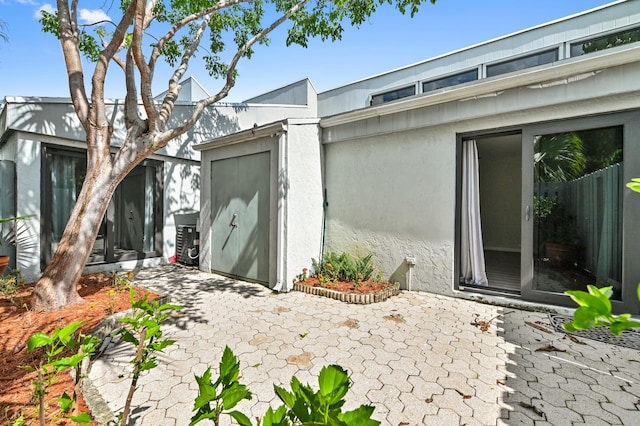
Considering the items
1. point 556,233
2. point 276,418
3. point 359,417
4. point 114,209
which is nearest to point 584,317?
point 359,417

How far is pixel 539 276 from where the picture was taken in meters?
4.49

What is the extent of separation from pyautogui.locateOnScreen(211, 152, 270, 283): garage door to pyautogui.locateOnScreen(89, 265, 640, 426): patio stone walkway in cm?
160

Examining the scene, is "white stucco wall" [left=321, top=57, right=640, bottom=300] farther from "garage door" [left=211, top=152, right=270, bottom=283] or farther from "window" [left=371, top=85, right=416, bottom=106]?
"window" [left=371, top=85, right=416, bottom=106]

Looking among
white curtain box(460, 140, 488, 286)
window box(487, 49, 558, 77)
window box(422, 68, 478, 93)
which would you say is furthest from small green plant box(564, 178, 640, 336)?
window box(422, 68, 478, 93)

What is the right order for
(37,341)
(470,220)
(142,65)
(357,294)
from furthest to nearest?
(470,220)
(357,294)
(142,65)
(37,341)

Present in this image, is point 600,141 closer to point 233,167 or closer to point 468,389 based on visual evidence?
point 468,389

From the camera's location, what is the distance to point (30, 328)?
3.55 m

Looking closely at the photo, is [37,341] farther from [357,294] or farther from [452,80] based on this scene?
[452,80]

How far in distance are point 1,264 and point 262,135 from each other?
15.2 ft

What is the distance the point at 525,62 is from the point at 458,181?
6.38 m

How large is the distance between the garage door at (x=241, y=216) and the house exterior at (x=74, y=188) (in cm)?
178

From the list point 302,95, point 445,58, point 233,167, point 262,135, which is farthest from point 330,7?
point 302,95

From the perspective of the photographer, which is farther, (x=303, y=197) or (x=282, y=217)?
(x=303, y=197)

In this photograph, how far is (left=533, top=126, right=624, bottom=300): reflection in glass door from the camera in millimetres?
4070
